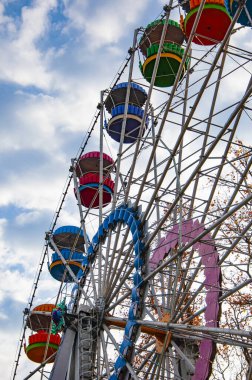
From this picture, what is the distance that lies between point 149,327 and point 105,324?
4.94ft

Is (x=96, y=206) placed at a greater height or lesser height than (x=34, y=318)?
greater

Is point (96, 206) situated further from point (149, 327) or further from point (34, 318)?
point (149, 327)

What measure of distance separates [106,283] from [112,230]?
1.28 meters

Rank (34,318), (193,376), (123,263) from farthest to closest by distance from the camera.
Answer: (34,318) < (123,263) < (193,376)

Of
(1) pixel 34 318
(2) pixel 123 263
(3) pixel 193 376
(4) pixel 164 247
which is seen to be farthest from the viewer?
(1) pixel 34 318

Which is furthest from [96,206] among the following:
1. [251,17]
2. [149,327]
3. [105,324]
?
[251,17]

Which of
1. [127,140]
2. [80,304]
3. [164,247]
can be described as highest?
[127,140]

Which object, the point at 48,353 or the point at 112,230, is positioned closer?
the point at 112,230

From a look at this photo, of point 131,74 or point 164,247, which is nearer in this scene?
point 164,247

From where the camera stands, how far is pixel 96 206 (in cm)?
Answer: 1706

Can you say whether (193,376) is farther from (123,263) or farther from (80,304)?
(80,304)

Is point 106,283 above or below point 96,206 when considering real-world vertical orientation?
below

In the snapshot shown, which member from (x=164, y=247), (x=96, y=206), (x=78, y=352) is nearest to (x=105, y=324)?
(x=78, y=352)

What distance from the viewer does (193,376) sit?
1033 cm
